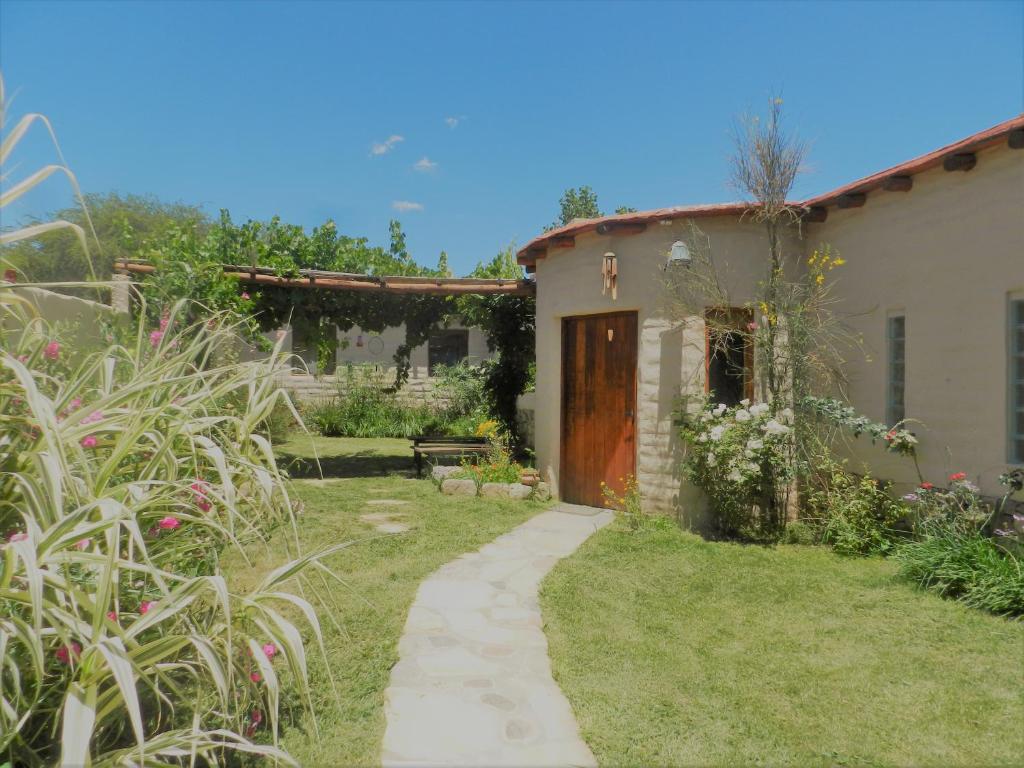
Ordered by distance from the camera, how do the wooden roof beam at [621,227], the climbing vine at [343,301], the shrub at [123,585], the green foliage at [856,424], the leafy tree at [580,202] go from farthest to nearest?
the leafy tree at [580,202] < the climbing vine at [343,301] < the wooden roof beam at [621,227] < the green foliage at [856,424] < the shrub at [123,585]

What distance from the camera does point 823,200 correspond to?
6.63 metres

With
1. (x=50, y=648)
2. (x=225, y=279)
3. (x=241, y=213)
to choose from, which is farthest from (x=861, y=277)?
(x=241, y=213)

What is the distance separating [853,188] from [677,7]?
3.60 meters

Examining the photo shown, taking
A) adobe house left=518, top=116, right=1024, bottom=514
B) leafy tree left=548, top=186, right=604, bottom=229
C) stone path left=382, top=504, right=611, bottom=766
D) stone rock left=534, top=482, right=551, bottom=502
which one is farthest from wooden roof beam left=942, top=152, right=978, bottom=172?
leafy tree left=548, top=186, right=604, bottom=229

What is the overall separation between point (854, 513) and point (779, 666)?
9.95 feet

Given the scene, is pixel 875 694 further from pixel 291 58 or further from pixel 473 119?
pixel 473 119

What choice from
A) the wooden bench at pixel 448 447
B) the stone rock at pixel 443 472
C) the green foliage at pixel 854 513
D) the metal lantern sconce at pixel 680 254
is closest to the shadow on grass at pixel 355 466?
the wooden bench at pixel 448 447

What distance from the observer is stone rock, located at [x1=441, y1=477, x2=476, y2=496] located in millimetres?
8359

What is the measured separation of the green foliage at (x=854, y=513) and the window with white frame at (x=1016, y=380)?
112 centimetres

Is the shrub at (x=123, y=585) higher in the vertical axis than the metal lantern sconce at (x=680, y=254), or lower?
lower

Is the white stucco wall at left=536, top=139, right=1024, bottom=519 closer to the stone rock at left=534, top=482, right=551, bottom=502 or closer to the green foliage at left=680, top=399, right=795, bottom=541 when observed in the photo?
the stone rock at left=534, top=482, right=551, bottom=502

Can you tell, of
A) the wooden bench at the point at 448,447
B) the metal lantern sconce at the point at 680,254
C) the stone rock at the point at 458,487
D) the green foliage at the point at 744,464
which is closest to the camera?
the green foliage at the point at 744,464

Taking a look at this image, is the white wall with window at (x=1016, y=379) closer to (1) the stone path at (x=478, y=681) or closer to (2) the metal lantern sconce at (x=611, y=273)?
(2) the metal lantern sconce at (x=611, y=273)

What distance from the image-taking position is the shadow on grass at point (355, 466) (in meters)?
10.5
